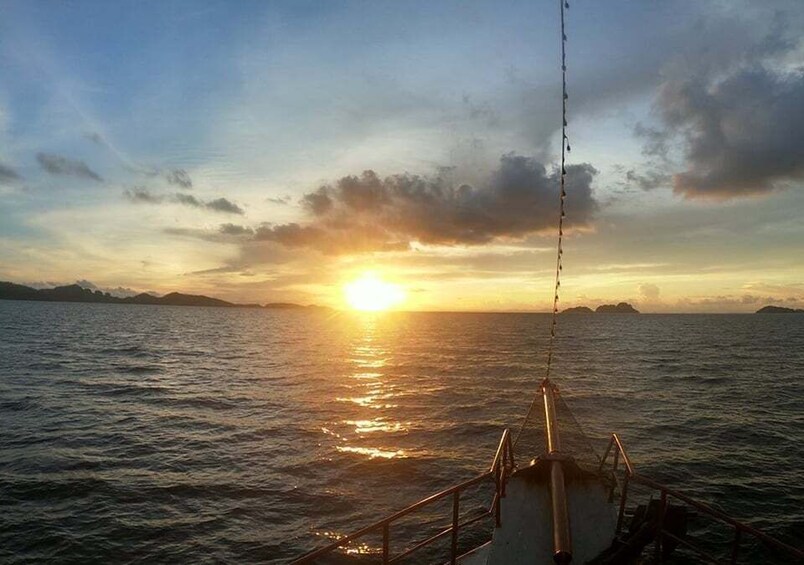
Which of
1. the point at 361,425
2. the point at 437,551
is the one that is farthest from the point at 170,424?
the point at 437,551

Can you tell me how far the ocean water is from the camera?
742 inches

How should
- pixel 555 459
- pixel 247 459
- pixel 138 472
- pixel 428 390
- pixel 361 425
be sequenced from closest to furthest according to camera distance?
pixel 555 459, pixel 138 472, pixel 247 459, pixel 361 425, pixel 428 390

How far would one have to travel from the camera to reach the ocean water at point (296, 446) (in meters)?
18.8

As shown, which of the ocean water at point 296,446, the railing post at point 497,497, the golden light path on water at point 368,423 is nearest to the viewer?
the railing post at point 497,497

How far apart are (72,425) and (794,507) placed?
41.0 m

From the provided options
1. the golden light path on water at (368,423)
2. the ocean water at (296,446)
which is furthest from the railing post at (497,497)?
the golden light path on water at (368,423)

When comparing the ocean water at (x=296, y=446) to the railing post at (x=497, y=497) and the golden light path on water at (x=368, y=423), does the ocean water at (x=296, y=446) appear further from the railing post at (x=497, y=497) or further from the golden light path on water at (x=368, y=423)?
the railing post at (x=497, y=497)

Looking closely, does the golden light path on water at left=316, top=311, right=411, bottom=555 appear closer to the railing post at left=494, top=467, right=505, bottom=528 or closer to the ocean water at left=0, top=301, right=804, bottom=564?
the ocean water at left=0, top=301, right=804, bottom=564

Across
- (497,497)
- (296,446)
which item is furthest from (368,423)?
(497,497)

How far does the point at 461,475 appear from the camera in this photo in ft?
80.7

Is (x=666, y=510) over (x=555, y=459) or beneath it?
beneath

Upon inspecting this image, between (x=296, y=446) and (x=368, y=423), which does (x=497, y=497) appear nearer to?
(x=296, y=446)

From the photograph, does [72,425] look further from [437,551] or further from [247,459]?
[437,551]

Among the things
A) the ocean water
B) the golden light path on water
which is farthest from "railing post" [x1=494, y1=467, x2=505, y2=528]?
the golden light path on water
